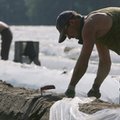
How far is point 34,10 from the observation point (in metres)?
61.0

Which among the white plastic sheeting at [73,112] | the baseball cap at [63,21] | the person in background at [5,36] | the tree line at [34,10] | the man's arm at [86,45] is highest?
the baseball cap at [63,21]

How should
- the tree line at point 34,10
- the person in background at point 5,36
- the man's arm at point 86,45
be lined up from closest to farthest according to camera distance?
the man's arm at point 86,45, the person in background at point 5,36, the tree line at point 34,10

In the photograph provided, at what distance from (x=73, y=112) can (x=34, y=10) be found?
57168 millimetres

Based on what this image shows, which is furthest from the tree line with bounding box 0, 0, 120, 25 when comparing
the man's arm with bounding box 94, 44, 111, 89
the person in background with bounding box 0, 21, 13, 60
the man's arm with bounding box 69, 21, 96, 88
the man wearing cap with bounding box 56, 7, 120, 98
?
the man's arm with bounding box 69, 21, 96, 88

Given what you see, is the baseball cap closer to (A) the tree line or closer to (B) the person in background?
(B) the person in background

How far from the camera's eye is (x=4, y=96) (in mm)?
5641

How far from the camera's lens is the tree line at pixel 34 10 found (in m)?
53.1

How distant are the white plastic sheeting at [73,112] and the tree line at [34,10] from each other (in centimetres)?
4608

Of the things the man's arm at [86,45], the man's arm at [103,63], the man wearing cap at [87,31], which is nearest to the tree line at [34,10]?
the man's arm at [103,63]

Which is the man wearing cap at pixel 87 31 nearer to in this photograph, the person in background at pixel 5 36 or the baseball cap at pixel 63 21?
the baseball cap at pixel 63 21

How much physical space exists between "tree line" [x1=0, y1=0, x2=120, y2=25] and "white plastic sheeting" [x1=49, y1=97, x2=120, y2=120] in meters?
46.1

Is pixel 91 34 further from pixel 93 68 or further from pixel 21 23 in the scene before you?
pixel 21 23

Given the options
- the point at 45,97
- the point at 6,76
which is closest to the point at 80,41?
the point at 45,97

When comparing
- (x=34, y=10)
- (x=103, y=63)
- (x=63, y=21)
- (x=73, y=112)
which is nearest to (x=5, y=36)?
(x=103, y=63)
